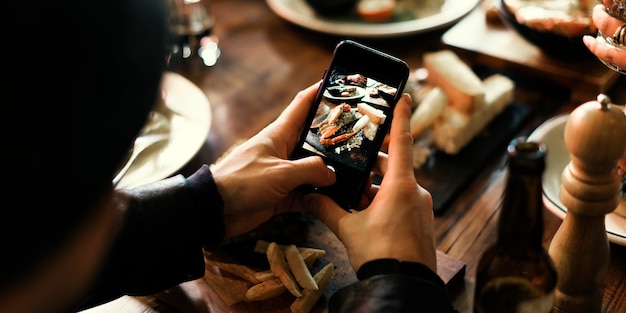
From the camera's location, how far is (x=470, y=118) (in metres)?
1.15

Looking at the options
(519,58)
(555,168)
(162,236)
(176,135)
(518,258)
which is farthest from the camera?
(519,58)

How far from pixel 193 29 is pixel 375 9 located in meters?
0.38

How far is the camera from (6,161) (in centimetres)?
38

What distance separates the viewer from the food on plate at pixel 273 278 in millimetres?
804

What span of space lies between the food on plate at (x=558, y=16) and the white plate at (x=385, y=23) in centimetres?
24

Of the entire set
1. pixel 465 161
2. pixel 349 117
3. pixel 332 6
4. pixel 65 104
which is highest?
pixel 65 104

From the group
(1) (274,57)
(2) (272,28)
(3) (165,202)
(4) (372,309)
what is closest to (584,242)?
(4) (372,309)

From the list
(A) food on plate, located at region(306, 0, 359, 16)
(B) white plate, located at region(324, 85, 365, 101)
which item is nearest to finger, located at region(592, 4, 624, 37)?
(B) white plate, located at region(324, 85, 365, 101)

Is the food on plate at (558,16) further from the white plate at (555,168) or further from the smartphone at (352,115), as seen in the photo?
the smartphone at (352,115)

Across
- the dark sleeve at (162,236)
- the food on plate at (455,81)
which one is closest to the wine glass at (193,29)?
the food on plate at (455,81)

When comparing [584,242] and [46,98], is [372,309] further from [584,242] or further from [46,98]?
[46,98]

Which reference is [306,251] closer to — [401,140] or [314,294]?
[314,294]

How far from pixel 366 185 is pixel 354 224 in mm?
102

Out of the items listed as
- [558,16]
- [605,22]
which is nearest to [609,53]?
[605,22]
